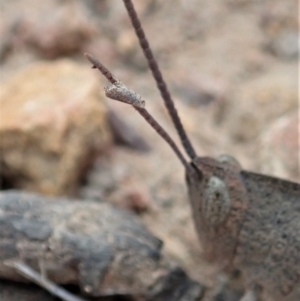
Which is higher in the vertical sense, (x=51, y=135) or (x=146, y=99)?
(x=146, y=99)

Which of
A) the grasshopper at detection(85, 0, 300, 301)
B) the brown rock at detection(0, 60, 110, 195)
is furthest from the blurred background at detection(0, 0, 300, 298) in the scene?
the grasshopper at detection(85, 0, 300, 301)

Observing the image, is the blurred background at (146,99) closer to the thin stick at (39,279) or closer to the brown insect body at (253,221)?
the brown insect body at (253,221)

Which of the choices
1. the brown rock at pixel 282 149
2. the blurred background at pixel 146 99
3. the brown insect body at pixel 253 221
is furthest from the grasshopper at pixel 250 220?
the brown rock at pixel 282 149

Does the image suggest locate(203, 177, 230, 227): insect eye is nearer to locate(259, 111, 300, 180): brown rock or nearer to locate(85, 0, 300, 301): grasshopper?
locate(85, 0, 300, 301): grasshopper

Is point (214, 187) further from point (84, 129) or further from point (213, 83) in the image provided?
point (213, 83)

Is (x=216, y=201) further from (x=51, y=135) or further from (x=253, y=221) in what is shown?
(x=51, y=135)

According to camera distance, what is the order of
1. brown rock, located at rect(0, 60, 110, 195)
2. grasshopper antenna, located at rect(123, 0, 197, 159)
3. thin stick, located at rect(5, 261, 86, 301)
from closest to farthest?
grasshopper antenna, located at rect(123, 0, 197, 159)
thin stick, located at rect(5, 261, 86, 301)
brown rock, located at rect(0, 60, 110, 195)

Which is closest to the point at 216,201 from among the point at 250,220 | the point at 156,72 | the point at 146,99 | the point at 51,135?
the point at 250,220
